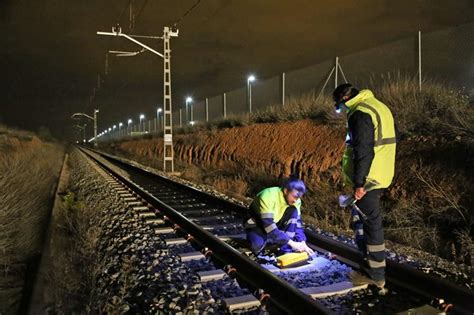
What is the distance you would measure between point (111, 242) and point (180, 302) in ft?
10.3

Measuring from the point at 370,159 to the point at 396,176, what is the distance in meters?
5.94

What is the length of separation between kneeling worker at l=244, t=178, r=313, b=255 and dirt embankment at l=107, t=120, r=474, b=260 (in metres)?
2.45

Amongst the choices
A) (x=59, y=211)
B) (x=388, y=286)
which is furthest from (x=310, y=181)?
(x=388, y=286)

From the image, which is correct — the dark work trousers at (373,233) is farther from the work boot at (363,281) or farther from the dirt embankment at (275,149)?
the dirt embankment at (275,149)

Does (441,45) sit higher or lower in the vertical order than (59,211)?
higher

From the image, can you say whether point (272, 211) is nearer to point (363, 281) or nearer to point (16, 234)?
point (363, 281)

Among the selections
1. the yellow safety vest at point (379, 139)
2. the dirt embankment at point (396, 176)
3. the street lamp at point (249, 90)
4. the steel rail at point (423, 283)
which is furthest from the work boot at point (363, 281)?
the street lamp at point (249, 90)

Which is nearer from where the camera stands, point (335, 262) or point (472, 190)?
point (335, 262)

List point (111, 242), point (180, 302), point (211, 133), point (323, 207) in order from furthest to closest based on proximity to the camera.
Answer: point (211, 133)
point (323, 207)
point (111, 242)
point (180, 302)

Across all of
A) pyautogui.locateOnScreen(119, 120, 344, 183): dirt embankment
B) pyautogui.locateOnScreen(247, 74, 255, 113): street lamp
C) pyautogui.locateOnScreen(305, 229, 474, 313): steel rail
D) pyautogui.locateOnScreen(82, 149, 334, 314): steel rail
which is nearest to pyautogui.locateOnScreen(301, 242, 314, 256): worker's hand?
pyautogui.locateOnScreen(305, 229, 474, 313): steel rail

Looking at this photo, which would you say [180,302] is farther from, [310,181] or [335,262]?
[310,181]

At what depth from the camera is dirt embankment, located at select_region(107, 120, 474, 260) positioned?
8.24 m

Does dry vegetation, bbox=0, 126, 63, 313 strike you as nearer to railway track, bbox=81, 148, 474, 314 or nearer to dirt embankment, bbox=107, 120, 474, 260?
railway track, bbox=81, 148, 474, 314

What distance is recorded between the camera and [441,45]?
12.8m
